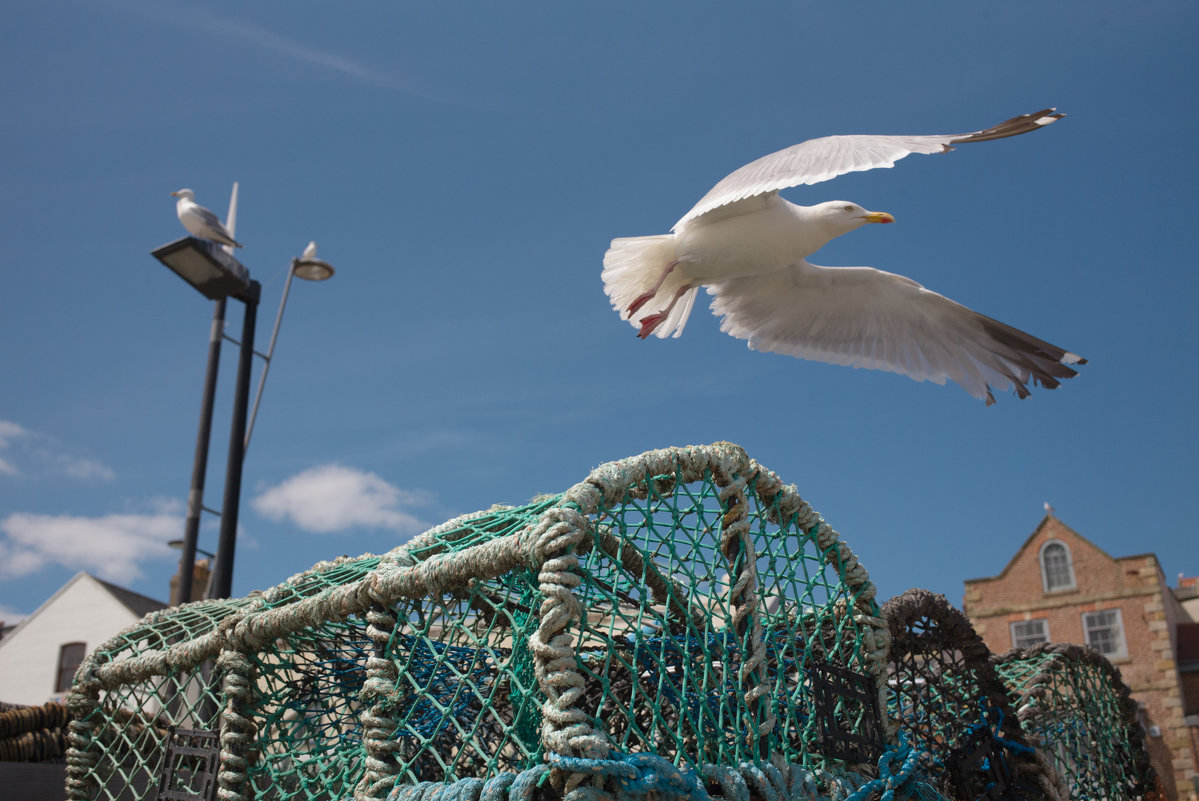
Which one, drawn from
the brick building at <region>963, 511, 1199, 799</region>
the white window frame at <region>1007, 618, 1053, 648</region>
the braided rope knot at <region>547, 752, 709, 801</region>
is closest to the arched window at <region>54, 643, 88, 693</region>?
the brick building at <region>963, 511, 1199, 799</region>

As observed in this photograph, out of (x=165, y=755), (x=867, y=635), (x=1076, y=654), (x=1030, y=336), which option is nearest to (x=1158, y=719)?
(x=1076, y=654)

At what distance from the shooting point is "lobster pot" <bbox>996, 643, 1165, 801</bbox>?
4945 millimetres

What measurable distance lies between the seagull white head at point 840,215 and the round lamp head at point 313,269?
454 centimetres

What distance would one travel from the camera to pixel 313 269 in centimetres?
830

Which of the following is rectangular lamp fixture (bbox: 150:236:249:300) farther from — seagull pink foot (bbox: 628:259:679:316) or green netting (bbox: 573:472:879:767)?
green netting (bbox: 573:472:879:767)

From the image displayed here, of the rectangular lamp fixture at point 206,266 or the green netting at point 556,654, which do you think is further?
the rectangular lamp fixture at point 206,266

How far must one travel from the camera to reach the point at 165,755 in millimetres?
3387

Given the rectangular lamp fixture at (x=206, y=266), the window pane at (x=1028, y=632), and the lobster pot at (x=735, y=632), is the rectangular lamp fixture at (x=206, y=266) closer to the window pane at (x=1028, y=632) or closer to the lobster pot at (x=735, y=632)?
the lobster pot at (x=735, y=632)

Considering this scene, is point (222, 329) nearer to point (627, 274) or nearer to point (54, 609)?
point (627, 274)

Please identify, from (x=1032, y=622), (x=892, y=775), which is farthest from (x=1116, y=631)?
(x=892, y=775)

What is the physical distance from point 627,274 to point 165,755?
380cm

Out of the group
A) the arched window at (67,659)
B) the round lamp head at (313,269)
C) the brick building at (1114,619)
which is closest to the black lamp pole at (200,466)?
the round lamp head at (313,269)

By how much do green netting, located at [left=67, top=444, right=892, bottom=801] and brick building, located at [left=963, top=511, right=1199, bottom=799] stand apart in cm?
1870

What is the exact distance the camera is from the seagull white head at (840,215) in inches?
215
